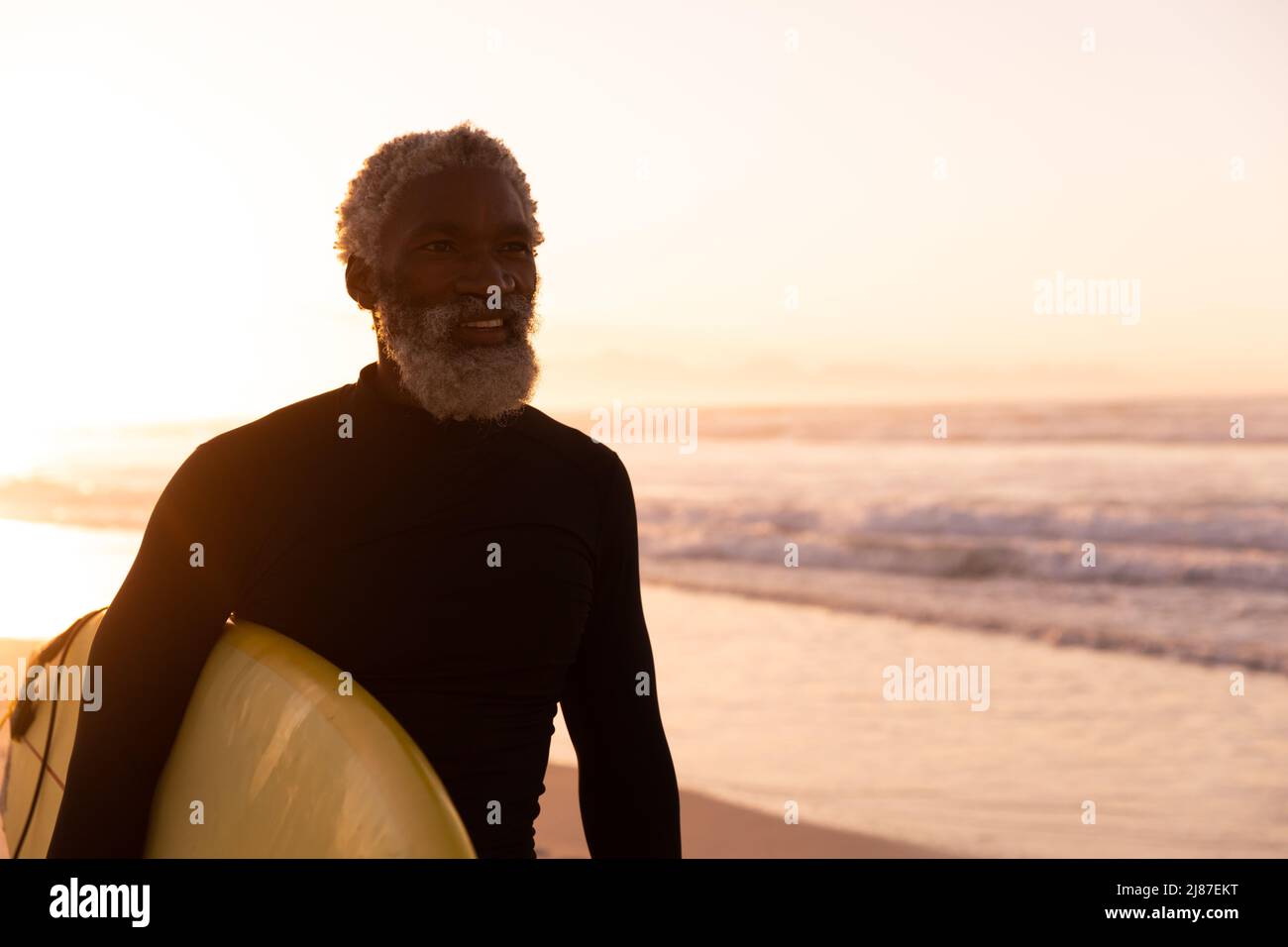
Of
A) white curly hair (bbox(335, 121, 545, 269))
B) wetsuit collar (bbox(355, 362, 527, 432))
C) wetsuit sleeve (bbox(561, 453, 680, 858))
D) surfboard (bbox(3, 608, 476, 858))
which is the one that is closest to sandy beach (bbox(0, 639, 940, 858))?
wetsuit sleeve (bbox(561, 453, 680, 858))

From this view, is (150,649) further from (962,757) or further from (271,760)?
(962,757)

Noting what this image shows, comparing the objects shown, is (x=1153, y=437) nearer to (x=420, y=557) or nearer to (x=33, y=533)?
(x=33, y=533)

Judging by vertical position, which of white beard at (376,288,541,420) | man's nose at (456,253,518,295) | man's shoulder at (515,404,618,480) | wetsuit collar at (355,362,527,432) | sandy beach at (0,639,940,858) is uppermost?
man's nose at (456,253,518,295)

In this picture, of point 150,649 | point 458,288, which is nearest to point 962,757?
point 458,288

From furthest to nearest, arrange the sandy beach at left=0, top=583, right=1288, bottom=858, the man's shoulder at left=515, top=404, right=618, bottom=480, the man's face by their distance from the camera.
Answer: the sandy beach at left=0, top=583, right=1288, bottom=858 < the man's shoulder at left=515, top=404, right=618, bottom=480 < the man's face

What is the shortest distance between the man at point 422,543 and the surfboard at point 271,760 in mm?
38

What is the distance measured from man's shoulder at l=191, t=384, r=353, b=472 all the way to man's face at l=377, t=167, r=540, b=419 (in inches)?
5.3

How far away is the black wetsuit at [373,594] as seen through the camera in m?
1.88

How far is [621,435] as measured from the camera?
3225cm

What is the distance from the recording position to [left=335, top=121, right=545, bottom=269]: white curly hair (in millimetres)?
2002

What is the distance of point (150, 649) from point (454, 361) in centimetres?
64

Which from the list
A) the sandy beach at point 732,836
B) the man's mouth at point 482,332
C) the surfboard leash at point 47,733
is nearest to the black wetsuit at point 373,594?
the man's mouth at point 482,332

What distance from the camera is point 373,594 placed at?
1.88 meters

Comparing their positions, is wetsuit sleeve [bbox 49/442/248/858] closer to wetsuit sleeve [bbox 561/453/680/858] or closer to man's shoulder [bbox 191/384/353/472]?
man's shoulder [bbox 191/384/353/472]
